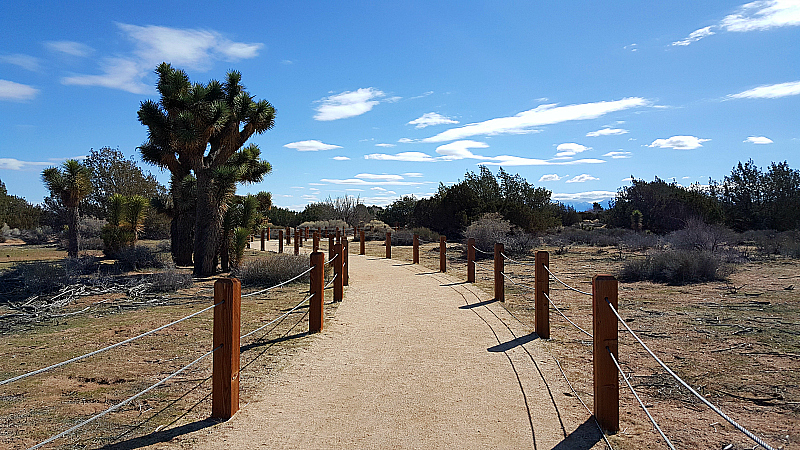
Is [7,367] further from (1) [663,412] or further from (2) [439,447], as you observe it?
(1) [663,412]

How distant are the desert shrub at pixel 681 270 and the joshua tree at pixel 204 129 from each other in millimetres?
12021

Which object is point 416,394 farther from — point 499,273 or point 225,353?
point 499,273

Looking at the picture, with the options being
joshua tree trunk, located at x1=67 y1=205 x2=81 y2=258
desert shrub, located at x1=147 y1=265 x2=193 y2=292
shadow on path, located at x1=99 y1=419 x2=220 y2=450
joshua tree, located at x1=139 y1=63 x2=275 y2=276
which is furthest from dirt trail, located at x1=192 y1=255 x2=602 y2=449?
joshua tree trunk, located at x1=67 y1=205 x2=81 y2=258

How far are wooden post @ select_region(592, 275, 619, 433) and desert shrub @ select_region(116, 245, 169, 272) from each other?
15.6m

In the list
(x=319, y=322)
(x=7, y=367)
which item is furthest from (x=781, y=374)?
(x=7, y=367)

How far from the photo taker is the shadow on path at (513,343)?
7.07 meters

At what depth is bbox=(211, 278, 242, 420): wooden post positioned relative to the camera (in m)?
4.63

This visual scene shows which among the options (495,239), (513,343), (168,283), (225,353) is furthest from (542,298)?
(495,239)

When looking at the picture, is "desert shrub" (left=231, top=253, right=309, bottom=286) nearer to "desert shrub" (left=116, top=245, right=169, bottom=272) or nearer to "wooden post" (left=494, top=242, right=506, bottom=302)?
"desert shrub" (left=116, top=245, right=169, bottom=272)

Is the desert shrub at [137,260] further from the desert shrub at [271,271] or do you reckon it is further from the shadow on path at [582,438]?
the shadow on path at [582,438]

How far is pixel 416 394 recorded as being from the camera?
526cm

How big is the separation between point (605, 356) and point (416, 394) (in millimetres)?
1855

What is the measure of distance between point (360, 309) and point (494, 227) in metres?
12.9

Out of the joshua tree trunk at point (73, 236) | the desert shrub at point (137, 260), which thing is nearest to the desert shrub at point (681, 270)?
the desert shrub at point (137, 260)
